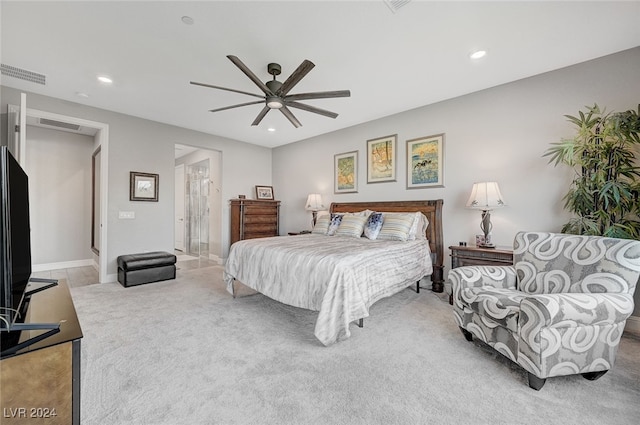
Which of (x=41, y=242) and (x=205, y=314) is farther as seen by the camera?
(x=41, y=242)

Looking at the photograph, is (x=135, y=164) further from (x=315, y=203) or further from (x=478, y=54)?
(x=478, y=54)

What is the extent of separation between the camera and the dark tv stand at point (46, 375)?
98cm

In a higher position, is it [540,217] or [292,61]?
[292,61]

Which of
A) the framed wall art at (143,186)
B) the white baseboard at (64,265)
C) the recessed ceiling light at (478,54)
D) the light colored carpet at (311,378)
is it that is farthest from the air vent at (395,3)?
the white baseboard at (64,265)

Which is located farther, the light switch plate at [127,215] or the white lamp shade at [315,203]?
the white lamp shade at [315,203]

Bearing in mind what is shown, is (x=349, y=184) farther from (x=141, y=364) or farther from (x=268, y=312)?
(x=141, y=364)

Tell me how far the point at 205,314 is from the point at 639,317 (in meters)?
4.41

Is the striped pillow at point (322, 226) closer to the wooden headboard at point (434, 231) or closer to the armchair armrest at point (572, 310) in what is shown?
the wooden headboard at point (434, 231)

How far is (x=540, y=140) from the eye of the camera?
315 centimetres

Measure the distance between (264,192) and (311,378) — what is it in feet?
17.0

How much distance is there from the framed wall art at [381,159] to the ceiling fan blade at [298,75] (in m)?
2.44

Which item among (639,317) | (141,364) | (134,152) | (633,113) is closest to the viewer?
(141,364)

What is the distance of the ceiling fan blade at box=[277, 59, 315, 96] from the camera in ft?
7.27

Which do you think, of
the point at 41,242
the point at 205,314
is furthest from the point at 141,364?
the point at 41,242
